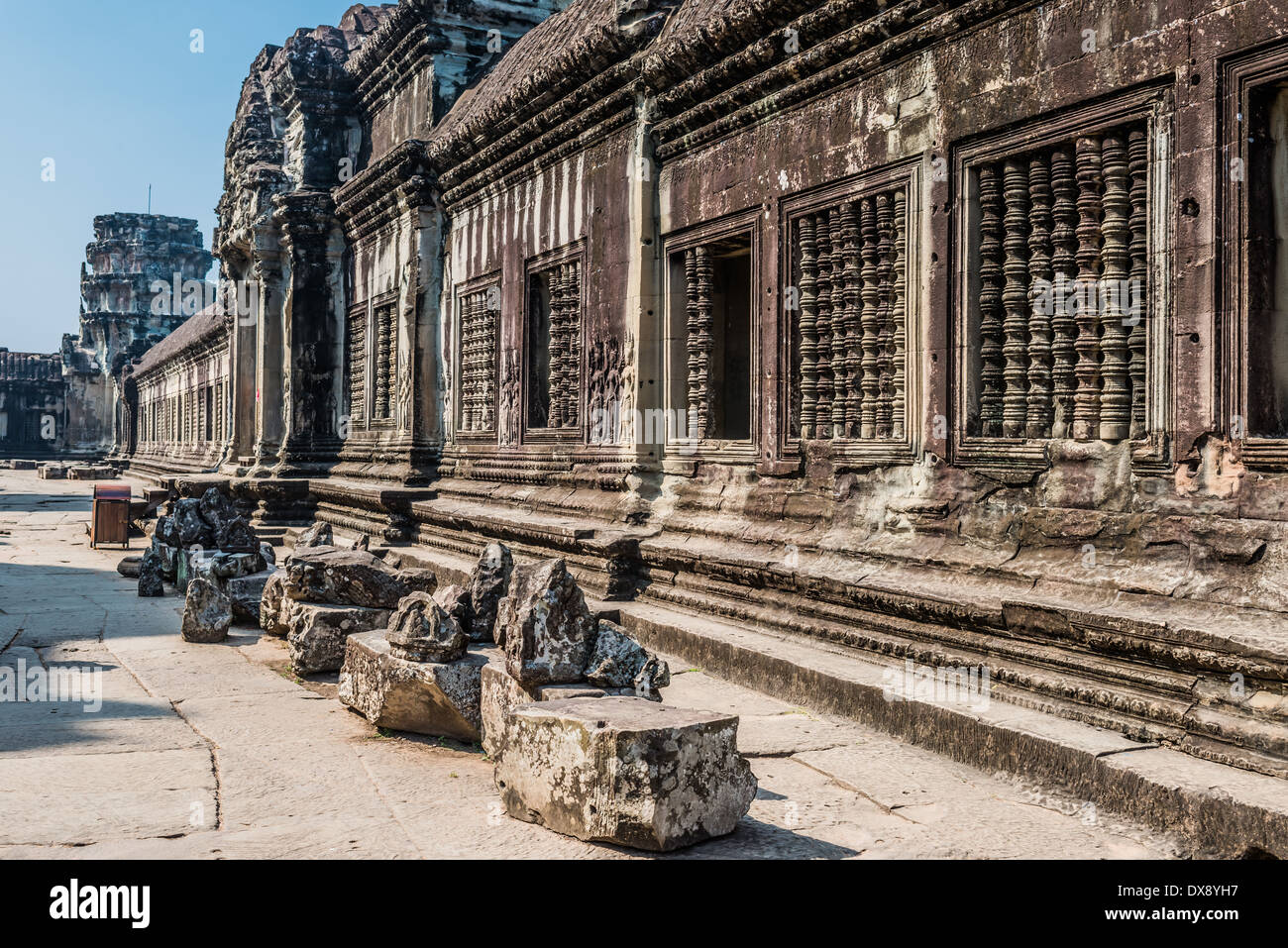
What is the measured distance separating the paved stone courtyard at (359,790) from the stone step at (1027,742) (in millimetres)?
83

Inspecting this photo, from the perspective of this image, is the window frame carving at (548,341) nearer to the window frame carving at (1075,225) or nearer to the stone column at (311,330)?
the window frame carving at (1075,225)

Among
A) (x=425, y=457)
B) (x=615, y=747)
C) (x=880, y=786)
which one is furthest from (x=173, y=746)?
(x=425, y=457)

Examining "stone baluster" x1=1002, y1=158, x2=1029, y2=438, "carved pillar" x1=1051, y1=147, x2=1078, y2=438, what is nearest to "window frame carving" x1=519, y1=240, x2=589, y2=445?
"stone baluster" x1=1002, y1=158, x2=1029, y2=438

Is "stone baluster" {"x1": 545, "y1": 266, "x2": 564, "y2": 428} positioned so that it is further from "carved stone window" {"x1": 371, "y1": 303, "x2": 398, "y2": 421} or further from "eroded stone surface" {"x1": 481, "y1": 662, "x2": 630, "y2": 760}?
"eroded stone surface" {"x1": 481, "y1": 662, "x2": 630, "y2": 760}

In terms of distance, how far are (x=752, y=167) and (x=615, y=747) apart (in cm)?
462

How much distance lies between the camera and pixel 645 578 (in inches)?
293

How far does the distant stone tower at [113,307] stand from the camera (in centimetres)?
4994

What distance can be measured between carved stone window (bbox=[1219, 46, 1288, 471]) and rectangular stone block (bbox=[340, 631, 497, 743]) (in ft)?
10.1

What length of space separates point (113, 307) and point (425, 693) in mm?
51956

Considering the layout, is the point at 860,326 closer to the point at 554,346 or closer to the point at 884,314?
the point at 884,314

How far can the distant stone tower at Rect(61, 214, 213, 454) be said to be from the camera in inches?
1966

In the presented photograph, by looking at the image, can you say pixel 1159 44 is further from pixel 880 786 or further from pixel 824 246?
pixel 880 786

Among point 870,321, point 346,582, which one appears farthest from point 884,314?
point 346,582

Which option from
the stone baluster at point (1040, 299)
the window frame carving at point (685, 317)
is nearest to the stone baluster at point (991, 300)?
the stone baluster at point (1040, 299)
